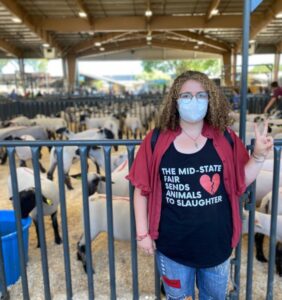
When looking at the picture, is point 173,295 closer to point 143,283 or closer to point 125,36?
point 143,283

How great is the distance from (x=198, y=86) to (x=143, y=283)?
6.31ft

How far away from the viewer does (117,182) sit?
3.77 meters

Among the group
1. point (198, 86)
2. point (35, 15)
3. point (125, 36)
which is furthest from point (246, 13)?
point (125, 36)

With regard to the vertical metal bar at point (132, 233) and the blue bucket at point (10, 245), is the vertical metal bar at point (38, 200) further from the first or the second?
the vertical metal bar at point (132, 233)

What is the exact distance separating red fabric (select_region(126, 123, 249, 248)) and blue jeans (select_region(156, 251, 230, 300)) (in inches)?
8.3

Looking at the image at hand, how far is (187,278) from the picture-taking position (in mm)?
1737

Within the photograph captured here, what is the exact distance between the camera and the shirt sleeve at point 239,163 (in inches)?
64.6

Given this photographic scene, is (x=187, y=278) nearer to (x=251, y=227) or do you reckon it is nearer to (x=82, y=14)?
(x=251, y=227)

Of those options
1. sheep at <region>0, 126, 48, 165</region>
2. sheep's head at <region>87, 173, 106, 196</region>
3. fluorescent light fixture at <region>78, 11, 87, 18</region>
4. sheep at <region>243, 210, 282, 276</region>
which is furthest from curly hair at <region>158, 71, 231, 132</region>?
fluorescent light fixture at <region>78, 11, 87, 18</region>

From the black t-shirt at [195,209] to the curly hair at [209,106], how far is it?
112 mm

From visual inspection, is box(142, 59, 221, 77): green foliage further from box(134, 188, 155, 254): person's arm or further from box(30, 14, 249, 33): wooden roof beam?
box(134, 188, 155, 254): person's arm

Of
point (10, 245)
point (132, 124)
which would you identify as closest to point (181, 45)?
point (132, 124)

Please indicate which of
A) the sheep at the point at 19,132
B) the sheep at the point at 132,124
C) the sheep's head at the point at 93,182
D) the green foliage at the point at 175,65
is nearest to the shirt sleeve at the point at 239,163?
the sheep's head at the point at 93,182

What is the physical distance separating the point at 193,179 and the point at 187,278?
52 centimetres
